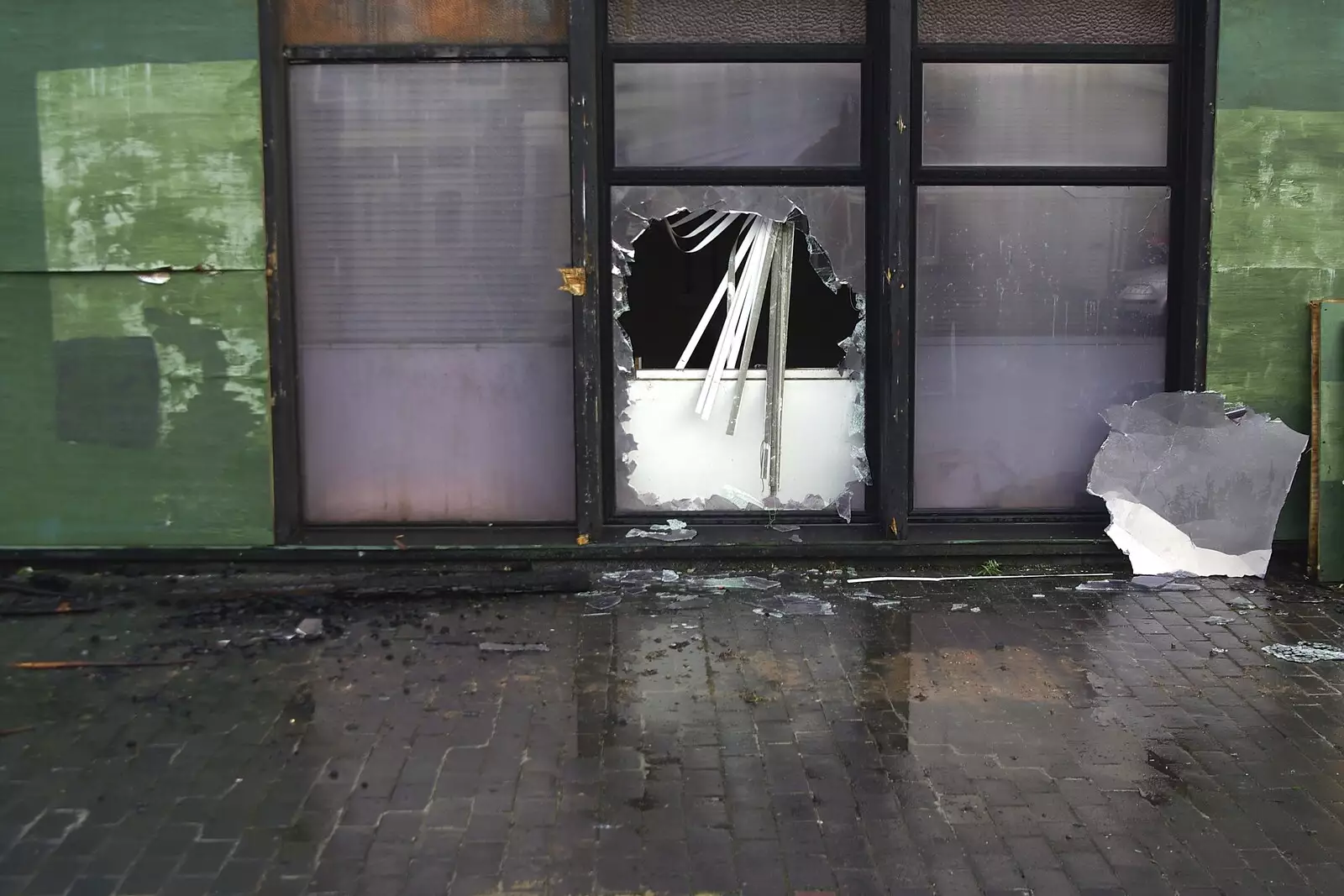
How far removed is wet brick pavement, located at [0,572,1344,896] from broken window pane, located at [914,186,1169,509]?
108cm

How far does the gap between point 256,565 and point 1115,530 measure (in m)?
5.03

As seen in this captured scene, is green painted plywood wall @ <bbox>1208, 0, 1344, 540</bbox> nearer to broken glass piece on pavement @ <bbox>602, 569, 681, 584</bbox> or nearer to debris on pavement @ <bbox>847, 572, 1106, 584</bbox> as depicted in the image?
debris on pavement @ <bbox>847, 572, 1106, 584</bbox>

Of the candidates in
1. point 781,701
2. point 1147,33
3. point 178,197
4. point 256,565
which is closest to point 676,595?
point 781,701

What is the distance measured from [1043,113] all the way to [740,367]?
7.69 feet

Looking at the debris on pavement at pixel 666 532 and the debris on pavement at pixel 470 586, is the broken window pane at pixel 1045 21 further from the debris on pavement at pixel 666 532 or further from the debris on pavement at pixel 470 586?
the debris on pavement at pixel 470 586

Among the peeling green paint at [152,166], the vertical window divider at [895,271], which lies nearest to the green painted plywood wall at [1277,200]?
the vertical window divider at [895,271]

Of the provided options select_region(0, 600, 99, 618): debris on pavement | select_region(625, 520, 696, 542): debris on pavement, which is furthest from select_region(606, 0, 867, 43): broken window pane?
select_region(0, 600, 99, 618): debris on pavement

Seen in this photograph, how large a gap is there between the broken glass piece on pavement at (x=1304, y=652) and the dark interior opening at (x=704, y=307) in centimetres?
290

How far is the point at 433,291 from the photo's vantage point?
24.2 feet

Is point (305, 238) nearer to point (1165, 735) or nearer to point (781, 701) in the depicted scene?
point (781, 701)

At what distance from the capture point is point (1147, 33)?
735cm

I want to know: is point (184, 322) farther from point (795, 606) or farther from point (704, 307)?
point (795, 606)

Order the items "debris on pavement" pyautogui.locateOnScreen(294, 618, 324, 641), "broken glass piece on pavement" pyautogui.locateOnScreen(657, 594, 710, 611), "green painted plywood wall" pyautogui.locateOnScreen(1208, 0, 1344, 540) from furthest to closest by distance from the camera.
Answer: "green painted plywood wall" pyautogui.locateOnScreen(1208, 0, 1344, 540)
"broken glass piece on pavement" pyautogui.locateOnScreen(657, 594, 710, 611)
"debris on pavement" pyautogui.locateOnScreen(294, 618, 324, 641)

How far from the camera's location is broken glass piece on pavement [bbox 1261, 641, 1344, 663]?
587cm
